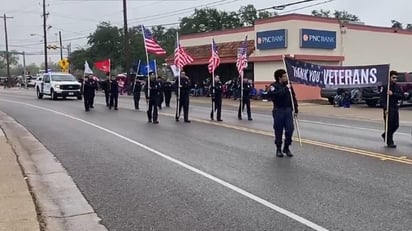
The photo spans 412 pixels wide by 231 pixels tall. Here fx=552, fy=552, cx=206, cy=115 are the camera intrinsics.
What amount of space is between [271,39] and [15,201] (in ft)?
96.1

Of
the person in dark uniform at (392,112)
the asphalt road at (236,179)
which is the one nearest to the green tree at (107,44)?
the asphalt road at (236,179)

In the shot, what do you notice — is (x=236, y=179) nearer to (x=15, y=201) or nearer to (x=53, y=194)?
(x=53, y=194)

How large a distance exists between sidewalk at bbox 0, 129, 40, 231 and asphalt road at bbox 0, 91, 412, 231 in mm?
857

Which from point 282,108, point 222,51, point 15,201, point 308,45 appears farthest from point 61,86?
point 15,201

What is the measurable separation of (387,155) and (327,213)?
5066 mm

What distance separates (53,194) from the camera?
839 centimetres

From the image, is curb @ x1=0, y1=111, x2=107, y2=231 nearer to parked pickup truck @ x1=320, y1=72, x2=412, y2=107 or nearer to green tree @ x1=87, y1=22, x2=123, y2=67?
parked pickup truck @ x1=320, y1=72, x2=412, y2=107

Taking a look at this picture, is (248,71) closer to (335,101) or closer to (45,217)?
(335,101)

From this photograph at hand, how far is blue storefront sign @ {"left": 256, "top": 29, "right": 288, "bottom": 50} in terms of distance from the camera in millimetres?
34562

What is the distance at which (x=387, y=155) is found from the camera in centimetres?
1129

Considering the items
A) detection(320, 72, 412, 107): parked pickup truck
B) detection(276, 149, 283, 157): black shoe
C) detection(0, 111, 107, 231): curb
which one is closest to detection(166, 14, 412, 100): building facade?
detection(320, 72, 412, 107): parked pickup truck

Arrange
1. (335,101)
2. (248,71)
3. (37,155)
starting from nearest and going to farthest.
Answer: (37,155) < (335,101) < (248,71)

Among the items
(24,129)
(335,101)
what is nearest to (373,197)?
(24,129)

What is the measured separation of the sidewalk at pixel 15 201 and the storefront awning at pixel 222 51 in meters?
28.0
